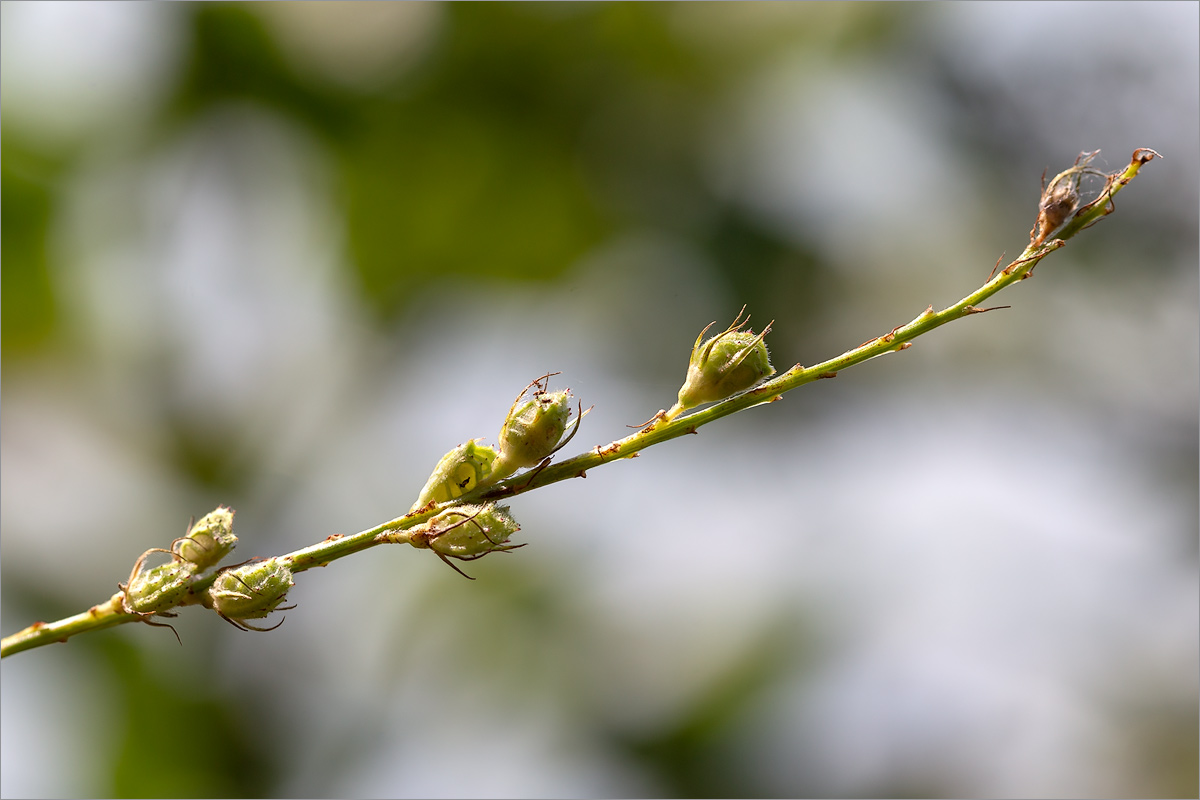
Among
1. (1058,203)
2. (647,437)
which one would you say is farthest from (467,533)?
(1058,203)

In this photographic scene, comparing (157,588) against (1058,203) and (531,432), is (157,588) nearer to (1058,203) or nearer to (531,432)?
(531,432)

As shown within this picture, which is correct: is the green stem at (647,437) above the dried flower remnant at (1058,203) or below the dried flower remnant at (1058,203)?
below

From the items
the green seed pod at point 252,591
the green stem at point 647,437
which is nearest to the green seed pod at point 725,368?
the green stem at point 647,437

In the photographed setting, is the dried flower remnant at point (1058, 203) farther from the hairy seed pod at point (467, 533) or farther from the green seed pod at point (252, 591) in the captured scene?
the green seed pod at point (252, 591)

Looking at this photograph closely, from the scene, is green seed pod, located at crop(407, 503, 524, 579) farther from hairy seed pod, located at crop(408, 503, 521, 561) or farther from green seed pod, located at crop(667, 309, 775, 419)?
green seed pod, located at crop(667, 309, 775, 419)

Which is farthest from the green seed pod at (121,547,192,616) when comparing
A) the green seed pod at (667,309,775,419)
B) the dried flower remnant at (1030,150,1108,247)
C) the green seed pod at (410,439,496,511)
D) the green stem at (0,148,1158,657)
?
the dried flower remnant at (1030,150,1108,247)

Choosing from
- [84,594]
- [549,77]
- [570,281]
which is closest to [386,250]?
[570,281]
